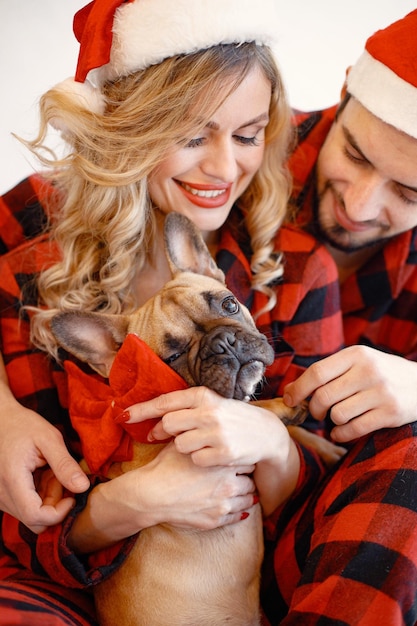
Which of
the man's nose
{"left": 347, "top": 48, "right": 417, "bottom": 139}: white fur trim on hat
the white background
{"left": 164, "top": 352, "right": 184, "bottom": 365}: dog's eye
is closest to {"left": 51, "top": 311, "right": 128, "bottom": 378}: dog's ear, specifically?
{"left": 164, "top": 352, "right": 184, "bottom": 365}: dog's eye

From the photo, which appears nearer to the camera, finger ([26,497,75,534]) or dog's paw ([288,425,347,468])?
finger ([26,497,75,534])

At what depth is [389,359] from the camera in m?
1.44

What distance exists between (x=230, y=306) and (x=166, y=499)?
462 millimetres

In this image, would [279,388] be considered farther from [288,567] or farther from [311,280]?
[288,567]

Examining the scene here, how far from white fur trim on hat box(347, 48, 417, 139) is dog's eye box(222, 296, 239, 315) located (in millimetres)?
605

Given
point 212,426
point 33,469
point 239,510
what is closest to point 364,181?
point 212,426

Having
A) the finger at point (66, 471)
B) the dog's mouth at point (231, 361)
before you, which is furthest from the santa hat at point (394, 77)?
the finger at point (66, 471)

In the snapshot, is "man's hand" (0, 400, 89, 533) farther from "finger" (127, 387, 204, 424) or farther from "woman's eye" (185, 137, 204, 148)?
"woman's eye" (185, 137, 204, 148)

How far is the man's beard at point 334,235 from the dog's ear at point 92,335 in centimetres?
72

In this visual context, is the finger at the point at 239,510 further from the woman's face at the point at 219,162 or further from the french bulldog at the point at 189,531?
the woman's face at the point at 219,162

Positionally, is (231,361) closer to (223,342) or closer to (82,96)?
(223,342)

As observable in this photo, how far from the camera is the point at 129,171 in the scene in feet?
4.94

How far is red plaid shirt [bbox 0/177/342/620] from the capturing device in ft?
5.42

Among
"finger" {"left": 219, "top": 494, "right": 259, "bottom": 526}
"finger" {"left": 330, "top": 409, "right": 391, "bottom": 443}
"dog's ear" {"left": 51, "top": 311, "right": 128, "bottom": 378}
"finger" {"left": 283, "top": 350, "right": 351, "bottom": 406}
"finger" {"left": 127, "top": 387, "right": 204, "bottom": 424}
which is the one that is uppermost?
"dog's ear" {"left": 51, "top": 311, "right": 128, "bottom": 378}
